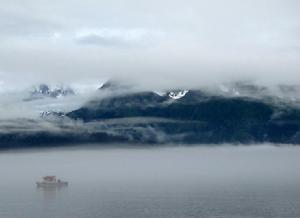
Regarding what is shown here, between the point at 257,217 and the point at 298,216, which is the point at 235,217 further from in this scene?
the point at 298,216

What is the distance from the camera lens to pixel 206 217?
197500 millimetres

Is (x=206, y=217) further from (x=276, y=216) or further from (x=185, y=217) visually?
(x=276, y=216)

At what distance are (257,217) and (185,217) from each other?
21497mm

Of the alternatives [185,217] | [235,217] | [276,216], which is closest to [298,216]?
[276,216]

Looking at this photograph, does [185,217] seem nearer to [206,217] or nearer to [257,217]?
[206,217]

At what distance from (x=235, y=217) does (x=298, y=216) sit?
19.1 metres

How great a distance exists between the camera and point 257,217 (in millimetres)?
198625

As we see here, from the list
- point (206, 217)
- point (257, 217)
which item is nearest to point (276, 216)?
point (257, 217)

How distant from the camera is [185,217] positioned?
7835 inches

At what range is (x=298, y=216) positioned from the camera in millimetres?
199750

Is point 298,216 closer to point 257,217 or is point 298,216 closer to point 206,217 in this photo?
point 257,217

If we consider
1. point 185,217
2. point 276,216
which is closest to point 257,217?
point 276,216

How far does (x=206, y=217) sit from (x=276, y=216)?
21.3 meters

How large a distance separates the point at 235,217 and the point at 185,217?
14925 millimetres
